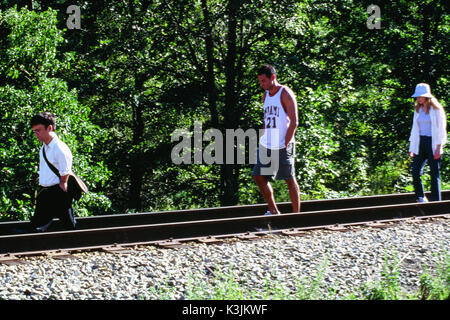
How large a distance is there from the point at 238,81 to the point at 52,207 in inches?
417

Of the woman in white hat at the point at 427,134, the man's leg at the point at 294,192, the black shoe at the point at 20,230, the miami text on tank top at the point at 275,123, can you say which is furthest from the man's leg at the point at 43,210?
the woman in white hat at the point at 427,134

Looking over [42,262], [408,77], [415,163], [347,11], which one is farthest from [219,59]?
[42,262]

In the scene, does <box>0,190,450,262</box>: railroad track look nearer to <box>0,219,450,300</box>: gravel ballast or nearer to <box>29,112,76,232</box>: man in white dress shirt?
<box>0,219,450,300</box>: gravel ballast

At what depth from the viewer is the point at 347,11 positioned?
621 inches

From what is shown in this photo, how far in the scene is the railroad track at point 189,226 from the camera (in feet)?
20.2

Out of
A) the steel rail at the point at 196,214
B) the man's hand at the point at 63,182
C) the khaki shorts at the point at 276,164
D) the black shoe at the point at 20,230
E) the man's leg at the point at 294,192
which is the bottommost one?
the black shoe at the point at 20,230

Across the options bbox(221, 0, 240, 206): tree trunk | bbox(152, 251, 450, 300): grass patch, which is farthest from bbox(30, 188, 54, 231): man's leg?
bbox(221, 0, 240, 206): tree trunk

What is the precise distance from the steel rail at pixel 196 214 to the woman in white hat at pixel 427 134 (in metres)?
1.11

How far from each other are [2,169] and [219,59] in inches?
341

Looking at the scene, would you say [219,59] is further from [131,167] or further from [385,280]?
[385,280]

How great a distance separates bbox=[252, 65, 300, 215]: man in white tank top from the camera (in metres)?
7.42

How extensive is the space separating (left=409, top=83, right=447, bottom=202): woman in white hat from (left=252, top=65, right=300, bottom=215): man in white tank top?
7.83ft

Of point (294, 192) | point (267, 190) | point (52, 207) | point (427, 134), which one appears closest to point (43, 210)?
point (52, 207)

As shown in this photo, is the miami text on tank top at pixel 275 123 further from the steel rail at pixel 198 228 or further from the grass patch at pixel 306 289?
the grass patch at pixel 306 289
